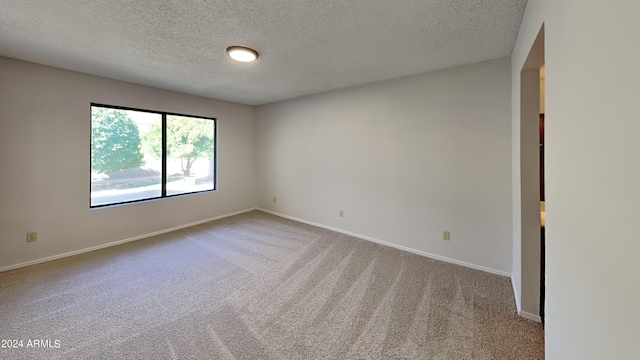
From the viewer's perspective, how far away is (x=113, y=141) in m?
3.42

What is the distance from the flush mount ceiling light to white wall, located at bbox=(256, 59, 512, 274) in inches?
A: 66.3

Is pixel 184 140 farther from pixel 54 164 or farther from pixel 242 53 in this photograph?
pixel 242 53

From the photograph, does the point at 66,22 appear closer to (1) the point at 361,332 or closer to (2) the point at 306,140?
(2) the point at 306,140

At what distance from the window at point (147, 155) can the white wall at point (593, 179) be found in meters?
4.67

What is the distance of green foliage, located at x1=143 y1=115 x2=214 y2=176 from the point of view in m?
3.85

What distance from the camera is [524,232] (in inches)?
75.0

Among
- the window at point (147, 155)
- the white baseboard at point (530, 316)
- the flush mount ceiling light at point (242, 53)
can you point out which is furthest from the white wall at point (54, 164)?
the white baseboard at point (530, 316)

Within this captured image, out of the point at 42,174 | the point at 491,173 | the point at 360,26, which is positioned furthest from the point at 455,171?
the point at 42,174

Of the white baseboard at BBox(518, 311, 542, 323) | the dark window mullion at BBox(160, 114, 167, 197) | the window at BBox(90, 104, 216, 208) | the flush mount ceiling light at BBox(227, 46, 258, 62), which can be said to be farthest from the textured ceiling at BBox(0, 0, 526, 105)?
the white baseboard at BBox(518, 311, 542, 323)

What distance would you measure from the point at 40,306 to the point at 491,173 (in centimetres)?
449

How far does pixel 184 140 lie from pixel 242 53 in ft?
8.43

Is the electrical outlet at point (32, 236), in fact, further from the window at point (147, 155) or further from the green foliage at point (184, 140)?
the green foliage at point (184, 140)

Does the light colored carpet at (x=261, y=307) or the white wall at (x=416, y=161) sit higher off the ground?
the white wall at (x=416, y=161)

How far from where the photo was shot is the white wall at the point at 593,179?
0.53 m
